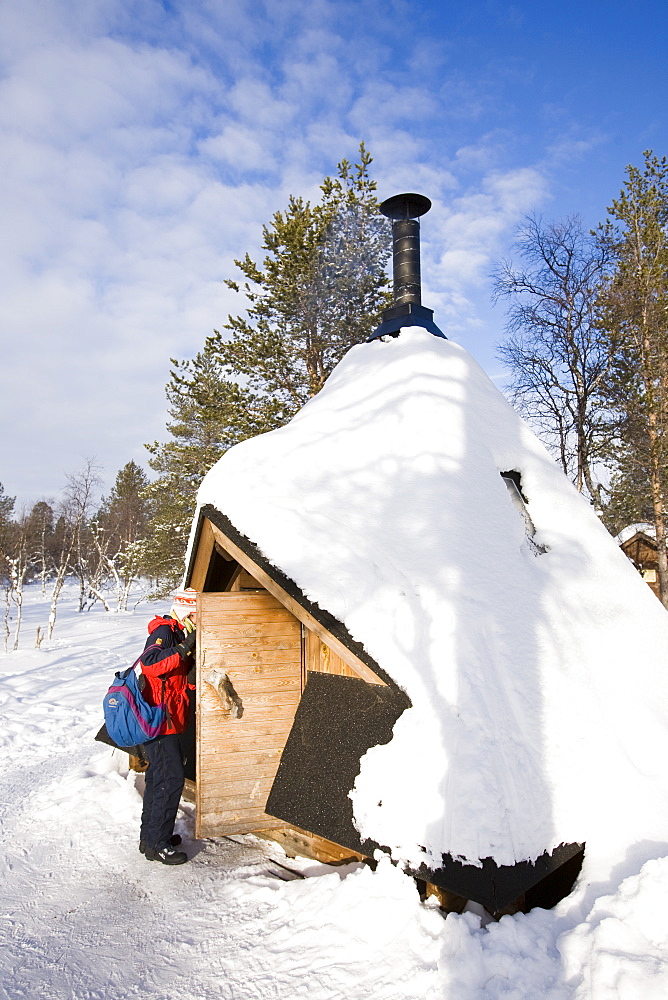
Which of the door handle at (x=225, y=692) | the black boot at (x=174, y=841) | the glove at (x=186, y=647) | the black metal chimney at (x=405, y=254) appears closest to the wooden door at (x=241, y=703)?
the door handle at (x=225, y=692)

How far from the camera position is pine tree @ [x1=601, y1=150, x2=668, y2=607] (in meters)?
15.4

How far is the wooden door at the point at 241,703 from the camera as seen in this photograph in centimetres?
472

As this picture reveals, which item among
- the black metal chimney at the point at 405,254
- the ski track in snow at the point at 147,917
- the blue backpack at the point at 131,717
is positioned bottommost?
the ski track in snow at the point at 147,917

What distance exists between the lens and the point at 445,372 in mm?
5949

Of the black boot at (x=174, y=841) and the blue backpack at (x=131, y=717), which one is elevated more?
the blue backpack at (x=131, y=717)

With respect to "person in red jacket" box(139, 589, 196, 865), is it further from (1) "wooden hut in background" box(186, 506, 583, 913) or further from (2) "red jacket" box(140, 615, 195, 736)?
(1) "wooden hut in background" box(186, 506, 583, 913)

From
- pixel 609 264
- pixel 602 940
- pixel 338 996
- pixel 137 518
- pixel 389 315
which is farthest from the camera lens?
pixel 137 518

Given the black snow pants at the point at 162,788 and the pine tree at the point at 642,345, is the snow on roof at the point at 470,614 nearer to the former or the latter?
the black snow pants at the point at 162,788

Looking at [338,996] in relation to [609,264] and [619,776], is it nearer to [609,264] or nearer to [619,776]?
[619,776]

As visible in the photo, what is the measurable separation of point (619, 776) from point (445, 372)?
3.84m

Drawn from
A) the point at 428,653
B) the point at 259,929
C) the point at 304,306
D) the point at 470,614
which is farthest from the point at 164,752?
the point at 304,306

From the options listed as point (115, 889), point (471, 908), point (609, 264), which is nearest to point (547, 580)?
point (471, 908)

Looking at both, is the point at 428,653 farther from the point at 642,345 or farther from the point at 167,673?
the point at 642,345

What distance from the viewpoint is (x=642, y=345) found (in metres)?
16.0
